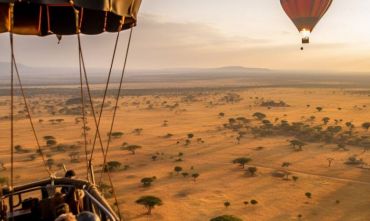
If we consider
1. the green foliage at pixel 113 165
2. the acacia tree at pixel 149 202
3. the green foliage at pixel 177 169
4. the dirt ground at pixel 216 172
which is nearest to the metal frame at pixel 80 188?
the dirt ground at pixel 216 172

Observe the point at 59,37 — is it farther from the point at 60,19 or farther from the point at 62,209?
the point at 62,209

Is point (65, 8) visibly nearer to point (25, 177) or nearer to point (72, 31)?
point (72, 31)

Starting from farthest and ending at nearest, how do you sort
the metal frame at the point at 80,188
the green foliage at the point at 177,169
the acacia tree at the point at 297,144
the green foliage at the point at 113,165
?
1. the acacia tree at the point at 297,144
2. the green foliage at the point at 113,165
3. the green foliage at the point at 177,169
4. the metal frame at the point at 80,188

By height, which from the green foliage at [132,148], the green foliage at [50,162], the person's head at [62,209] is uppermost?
the person's head at [62,209]

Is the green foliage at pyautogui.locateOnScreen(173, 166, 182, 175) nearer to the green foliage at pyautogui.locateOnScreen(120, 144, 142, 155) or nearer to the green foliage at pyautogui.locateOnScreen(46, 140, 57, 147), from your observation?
the green foliage at pyautogui.locateOnScreen(120, 144, 142, 155)

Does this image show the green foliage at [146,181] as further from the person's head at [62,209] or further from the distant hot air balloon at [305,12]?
the person's head at [62,209]

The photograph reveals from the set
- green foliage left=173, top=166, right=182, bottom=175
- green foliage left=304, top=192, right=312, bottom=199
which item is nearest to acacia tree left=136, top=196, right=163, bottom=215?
green foliage left=173, top=166, right=182, bottom=175

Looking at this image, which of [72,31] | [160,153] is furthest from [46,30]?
[160,153]
